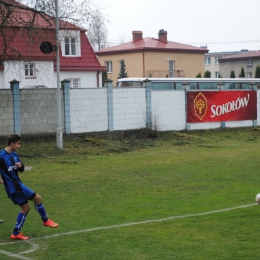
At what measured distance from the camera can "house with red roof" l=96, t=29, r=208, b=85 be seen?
63.4m

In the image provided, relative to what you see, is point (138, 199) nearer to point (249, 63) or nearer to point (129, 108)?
point (129, 108)

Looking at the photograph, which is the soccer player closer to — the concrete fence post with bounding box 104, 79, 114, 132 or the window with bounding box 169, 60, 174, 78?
the concrete fence post with bounding box 104, 79, 114, 132

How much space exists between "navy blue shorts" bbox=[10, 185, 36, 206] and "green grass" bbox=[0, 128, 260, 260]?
619mm

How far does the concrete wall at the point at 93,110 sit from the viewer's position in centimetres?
2255

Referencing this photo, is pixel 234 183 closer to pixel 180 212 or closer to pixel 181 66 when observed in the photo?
pixel 180 212

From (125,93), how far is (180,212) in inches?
627

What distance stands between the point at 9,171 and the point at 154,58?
5598 cm

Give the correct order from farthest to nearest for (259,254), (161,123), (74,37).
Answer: (161,123) → (74,37) → (259,254)

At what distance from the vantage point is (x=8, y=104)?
22.4 m

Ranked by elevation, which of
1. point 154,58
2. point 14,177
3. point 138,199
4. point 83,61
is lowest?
point 138,199

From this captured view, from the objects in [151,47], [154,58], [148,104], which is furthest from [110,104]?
[154,58]

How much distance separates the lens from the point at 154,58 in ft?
209

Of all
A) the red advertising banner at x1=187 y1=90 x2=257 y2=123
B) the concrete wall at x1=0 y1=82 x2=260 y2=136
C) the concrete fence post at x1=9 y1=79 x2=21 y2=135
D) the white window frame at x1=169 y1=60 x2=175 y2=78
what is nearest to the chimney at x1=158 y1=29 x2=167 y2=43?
the white window frame at x1=169 y1=60 x2=175 y2=78

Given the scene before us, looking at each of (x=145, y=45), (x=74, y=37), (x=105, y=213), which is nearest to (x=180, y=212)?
(x=105, y=213)
